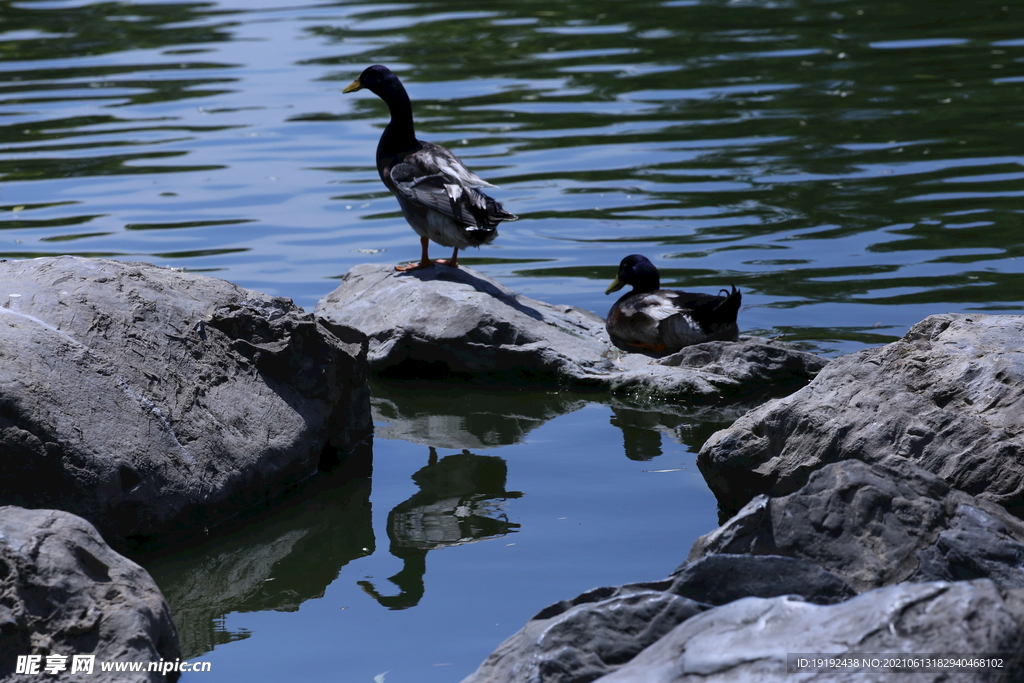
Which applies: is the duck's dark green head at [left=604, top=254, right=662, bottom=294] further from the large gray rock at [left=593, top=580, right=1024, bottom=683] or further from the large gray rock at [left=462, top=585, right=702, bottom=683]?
the large gray rock at [left=593, top=580, right=1024, bottom=683]

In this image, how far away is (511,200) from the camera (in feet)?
33.7

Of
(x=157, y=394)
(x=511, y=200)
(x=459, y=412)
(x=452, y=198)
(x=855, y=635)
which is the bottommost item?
(x=459, y=412)

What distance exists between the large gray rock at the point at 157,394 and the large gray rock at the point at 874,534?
2.01 m

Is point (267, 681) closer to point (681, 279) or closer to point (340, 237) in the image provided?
point (681, 279)

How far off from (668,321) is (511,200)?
3756mm

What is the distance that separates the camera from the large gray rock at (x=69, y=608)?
3.22 meters

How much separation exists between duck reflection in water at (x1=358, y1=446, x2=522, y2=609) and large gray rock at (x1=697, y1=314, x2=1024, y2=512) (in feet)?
3.00

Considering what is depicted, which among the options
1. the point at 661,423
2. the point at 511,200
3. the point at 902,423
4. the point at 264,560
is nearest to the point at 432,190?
the point at 661,423

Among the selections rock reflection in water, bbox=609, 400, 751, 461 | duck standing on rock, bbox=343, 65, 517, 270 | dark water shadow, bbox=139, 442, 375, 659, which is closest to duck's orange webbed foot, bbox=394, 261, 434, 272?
duck standing on rock, bbox=343, 65, 517, 270

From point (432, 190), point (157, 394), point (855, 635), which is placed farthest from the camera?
point (432, 190)

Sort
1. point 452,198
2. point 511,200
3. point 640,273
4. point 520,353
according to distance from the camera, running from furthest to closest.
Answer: point 511,200, point 640,273, point 452,198, point 520,353

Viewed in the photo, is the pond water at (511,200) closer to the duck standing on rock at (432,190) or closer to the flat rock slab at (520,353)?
the flat rock slab at (520,353)

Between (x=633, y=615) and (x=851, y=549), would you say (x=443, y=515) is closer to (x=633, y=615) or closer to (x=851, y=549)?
(x=633, y=615)

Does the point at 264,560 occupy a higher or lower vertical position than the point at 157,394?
lower
